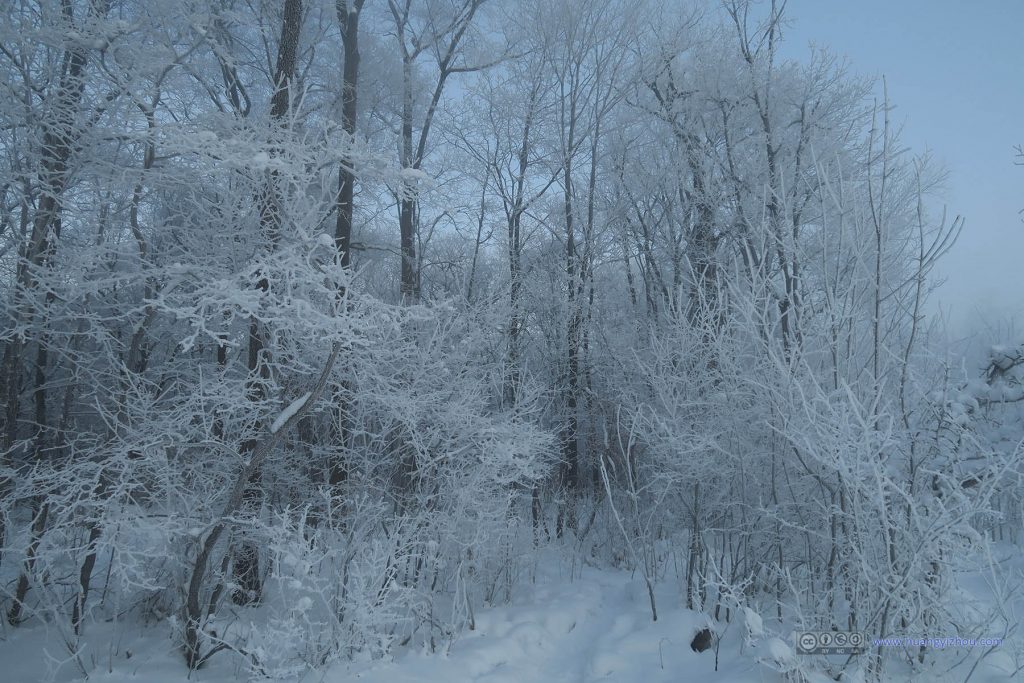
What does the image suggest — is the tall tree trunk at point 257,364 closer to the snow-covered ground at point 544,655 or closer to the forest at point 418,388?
the forest at point 418,388

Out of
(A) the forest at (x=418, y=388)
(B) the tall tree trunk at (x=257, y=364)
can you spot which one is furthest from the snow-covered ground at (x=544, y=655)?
(B) the tall tree trunk at (x=257, y=364)

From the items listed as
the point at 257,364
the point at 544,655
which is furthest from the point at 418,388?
the point at 544,655

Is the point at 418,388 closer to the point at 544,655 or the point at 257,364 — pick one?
the point at 257,364

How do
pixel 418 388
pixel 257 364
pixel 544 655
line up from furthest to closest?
1. pixel 418 388
2. pixel 544 655
3. pixel 257 364

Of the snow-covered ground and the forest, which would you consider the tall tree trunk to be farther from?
the snow-covered ground

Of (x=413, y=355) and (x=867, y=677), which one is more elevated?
(x=413, y=355)

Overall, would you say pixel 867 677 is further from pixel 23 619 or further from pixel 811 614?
pixel 23 619

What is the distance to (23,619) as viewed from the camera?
5727mm

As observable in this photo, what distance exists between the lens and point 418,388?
697 cm

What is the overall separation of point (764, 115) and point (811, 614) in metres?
8.99

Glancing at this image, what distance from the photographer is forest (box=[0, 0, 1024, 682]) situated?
Answer: 4.30 metres

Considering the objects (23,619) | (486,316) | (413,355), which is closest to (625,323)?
(486,316)

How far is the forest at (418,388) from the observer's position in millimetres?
4301

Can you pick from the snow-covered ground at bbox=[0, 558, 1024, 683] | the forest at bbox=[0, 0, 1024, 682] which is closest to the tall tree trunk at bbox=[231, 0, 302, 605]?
the forest at bbox=[0, 0, 1024, 682]
